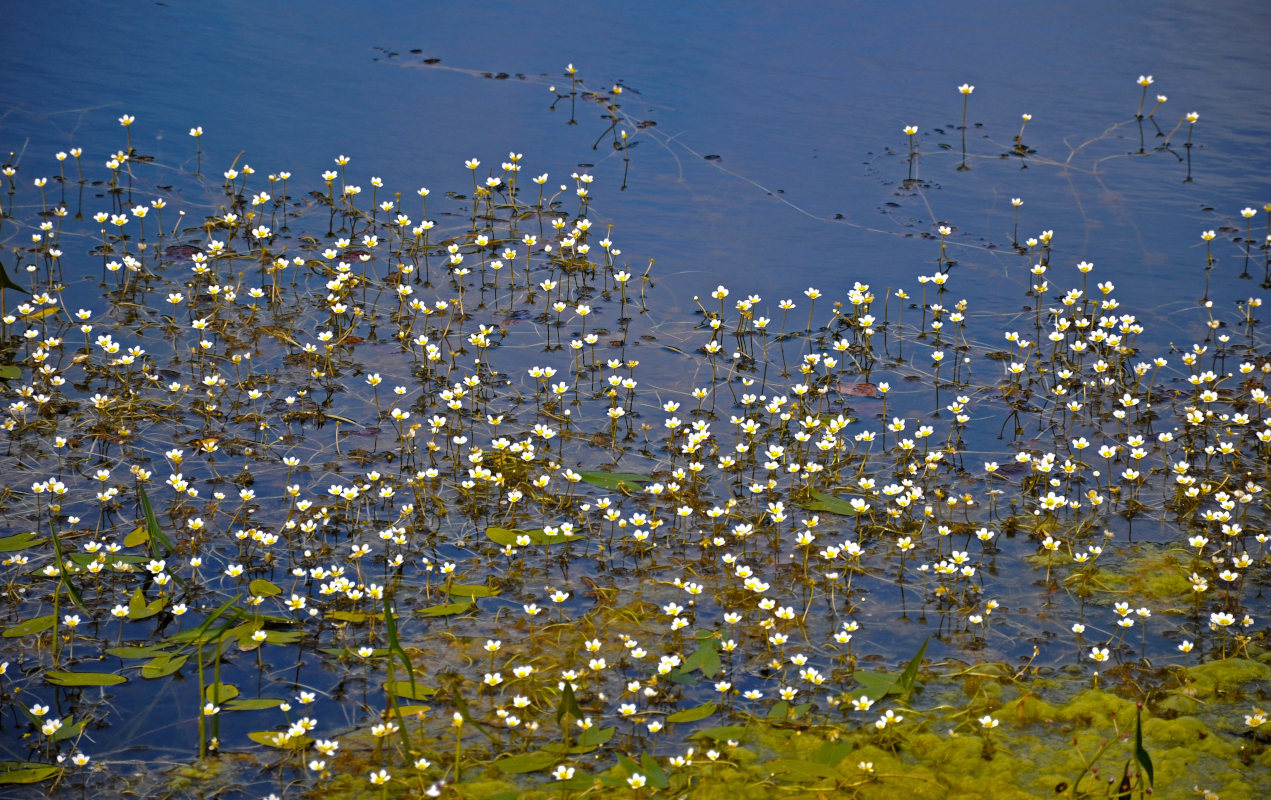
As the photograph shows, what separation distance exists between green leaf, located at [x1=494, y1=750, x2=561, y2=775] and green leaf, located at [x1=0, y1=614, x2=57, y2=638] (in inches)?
79.6

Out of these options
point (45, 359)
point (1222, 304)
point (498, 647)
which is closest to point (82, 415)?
point (45, 359)

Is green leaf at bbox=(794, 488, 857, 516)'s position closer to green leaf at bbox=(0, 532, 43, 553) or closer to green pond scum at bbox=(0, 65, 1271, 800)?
green pond scum at bbox=(0, 65, 1271, 800)

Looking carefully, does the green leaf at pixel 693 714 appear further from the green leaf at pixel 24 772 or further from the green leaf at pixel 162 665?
the green leaf at pixel 24 772

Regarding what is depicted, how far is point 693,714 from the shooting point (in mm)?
4371

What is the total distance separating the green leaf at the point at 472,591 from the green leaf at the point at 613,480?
95cm

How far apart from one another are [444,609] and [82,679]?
1459 mm

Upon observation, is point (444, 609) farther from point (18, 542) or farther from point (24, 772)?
point (18, 542)

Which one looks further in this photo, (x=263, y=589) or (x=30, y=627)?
(x=263, y=589)

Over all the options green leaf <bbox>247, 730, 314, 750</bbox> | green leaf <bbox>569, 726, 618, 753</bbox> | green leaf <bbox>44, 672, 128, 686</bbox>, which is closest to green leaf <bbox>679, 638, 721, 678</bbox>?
green leaf <bbox>569, 726, 618, 753</bbox>

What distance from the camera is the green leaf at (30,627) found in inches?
179

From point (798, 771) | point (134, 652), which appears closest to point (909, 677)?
point (798, 771)

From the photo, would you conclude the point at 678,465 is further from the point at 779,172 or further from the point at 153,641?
the point at 779,172

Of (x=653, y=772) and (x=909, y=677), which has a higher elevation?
(x=909, y=677)

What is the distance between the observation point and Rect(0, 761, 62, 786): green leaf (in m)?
3.86
